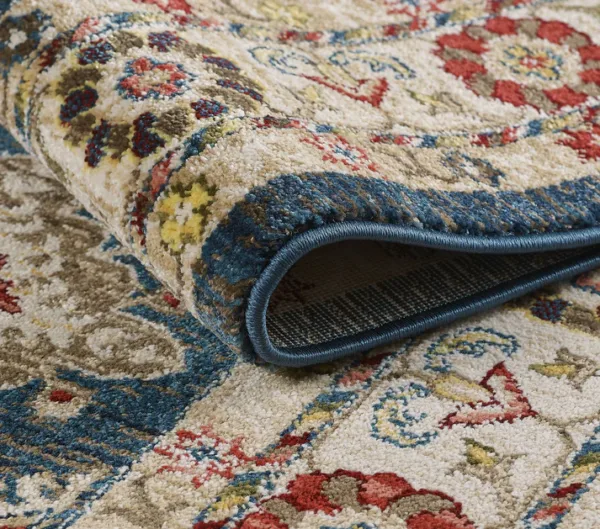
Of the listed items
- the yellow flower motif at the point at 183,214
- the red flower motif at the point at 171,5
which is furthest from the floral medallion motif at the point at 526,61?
the yellow flower motif at the point at 183,214

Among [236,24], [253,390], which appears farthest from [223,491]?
[236,24]

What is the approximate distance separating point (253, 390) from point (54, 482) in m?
0.19

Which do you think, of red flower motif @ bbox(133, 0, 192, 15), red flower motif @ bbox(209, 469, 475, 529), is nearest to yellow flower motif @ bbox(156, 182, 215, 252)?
red flower motif @ bbox(209, 469, 475, 529)

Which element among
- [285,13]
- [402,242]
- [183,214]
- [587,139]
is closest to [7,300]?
[183,214]

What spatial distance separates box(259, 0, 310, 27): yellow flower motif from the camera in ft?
3.84

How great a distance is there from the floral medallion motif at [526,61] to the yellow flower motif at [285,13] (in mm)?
196

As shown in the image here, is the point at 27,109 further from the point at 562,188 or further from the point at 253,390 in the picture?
the point at 562,188

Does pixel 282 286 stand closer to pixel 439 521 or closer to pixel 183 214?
pixel 183 214

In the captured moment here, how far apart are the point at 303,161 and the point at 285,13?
516 millimetres

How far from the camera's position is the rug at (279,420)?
62 centimetres

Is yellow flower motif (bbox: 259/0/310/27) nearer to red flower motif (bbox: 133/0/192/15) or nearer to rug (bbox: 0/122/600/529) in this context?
red flower motif (bbox: 133/0/192/15)

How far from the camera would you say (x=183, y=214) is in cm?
72

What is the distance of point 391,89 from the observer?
3.41 feet

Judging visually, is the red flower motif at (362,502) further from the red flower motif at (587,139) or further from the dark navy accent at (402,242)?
the red flower motif at (587,139)
